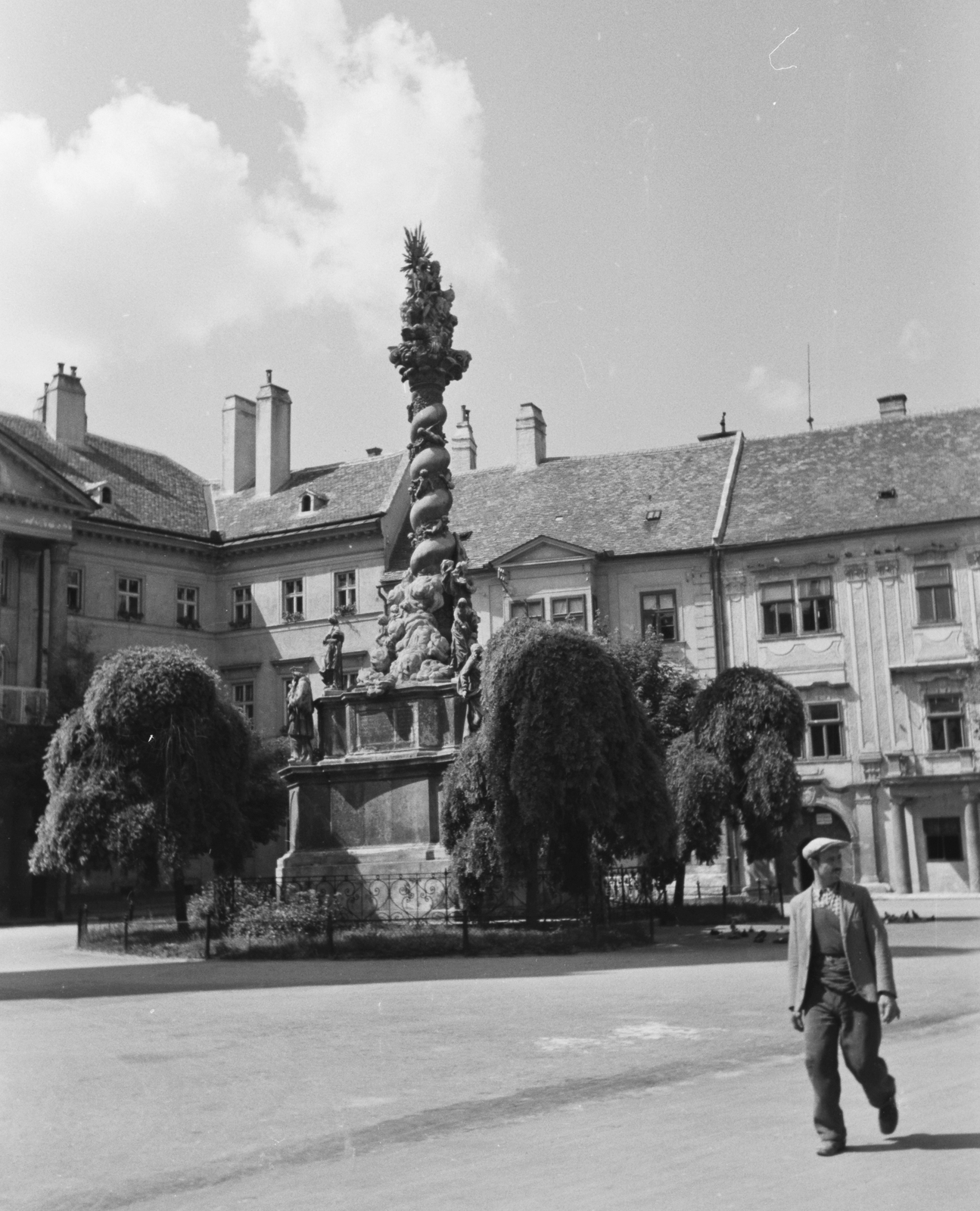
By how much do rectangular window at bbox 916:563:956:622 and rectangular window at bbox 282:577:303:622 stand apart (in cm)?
2114

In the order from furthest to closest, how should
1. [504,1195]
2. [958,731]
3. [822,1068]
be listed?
[958,731] → [822,1068] → [504,1195]

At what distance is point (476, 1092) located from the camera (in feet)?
30.4

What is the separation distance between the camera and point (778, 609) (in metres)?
43.4

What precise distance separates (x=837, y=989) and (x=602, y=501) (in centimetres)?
4088

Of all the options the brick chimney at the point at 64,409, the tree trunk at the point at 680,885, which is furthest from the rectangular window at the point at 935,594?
the brick chimney at the point at 64,409

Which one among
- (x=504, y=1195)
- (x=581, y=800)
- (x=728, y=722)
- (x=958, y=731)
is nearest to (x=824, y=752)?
(x=958, y=731)

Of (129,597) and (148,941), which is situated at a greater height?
(129,597)

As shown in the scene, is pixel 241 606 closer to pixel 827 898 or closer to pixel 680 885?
pixel 680 885

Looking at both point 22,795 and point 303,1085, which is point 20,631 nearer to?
point 22,795

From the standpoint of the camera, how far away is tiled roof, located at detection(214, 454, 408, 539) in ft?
166

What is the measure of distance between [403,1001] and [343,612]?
35.6 m

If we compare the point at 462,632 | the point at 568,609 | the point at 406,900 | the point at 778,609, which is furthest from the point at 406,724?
the point at 778,609

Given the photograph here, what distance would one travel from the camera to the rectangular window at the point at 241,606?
51.8 metres

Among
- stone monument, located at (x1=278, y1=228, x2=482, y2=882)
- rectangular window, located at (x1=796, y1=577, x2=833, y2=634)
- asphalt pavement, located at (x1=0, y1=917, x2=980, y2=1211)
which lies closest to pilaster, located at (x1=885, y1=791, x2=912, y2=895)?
rectangular window, located at (x1=796, y1=577, x2=833, y2=634)
